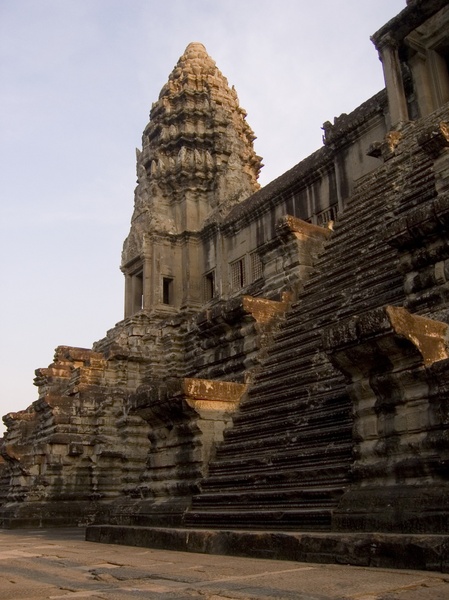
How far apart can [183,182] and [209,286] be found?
14.8 ft

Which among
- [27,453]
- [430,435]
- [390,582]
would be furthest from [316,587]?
[27,453]

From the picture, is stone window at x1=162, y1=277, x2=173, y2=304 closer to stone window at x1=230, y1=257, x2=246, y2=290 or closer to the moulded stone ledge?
stone window at x1=230, y1=257, x2=246, y2=290

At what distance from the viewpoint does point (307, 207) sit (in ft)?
64.0

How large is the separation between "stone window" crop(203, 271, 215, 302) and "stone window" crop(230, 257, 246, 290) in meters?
1.14

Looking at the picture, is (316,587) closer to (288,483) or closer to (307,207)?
(288,483)

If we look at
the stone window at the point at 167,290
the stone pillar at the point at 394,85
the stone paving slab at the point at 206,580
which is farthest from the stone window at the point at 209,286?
the stone paving slab at the point at 206,580

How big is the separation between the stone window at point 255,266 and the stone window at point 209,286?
229 centimetres

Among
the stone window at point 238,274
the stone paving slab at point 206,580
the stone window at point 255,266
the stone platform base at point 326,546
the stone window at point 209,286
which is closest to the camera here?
the stone paving slab at point 206,580

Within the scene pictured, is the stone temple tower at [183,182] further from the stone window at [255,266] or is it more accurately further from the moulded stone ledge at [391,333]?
the moulded stone ledge at [391,333]

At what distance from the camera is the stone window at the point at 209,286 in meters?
23.9

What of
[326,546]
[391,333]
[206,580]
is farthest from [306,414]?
[206,580]

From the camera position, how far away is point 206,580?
16.3 ft

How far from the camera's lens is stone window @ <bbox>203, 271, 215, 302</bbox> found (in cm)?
2394

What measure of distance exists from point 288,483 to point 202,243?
1772 cm
